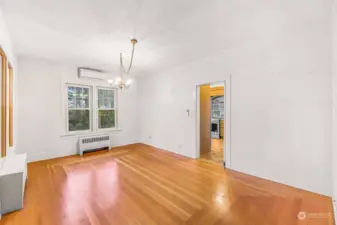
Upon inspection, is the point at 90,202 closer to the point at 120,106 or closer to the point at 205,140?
the point at 205,140

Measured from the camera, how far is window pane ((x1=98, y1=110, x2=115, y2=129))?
533cm

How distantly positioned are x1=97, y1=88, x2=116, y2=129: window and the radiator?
1.53ft

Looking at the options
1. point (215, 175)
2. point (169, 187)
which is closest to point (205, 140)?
point (215, 175)

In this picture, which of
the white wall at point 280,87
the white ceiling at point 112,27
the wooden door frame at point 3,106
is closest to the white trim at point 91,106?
the white ceiling at point 112,27

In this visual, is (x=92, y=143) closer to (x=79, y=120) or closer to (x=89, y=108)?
(x=79, y=120)

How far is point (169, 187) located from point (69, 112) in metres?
3.84

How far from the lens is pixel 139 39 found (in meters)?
2.87

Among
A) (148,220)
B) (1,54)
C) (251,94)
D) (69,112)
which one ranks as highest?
(1,54)

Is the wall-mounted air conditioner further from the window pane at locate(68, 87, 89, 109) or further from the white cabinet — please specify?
the white cabinet

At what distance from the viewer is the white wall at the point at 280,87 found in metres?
2.29

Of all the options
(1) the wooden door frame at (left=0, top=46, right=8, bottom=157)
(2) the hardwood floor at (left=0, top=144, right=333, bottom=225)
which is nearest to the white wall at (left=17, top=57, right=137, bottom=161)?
(2) the hardwood floor at (left=0, top=144, right=333, bottom=225)

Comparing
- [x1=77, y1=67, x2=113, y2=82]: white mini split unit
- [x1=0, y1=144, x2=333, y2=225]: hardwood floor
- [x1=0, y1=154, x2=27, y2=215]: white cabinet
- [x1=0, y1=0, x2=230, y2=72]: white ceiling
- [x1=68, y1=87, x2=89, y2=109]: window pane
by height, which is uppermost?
[x1=0, y1=0, x2=230, y2=72]: white ceiling

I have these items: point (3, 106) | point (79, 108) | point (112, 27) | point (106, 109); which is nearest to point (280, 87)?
point (112, 27)

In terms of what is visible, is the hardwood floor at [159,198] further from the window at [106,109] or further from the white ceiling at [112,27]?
the white ceiling at [112,27]
